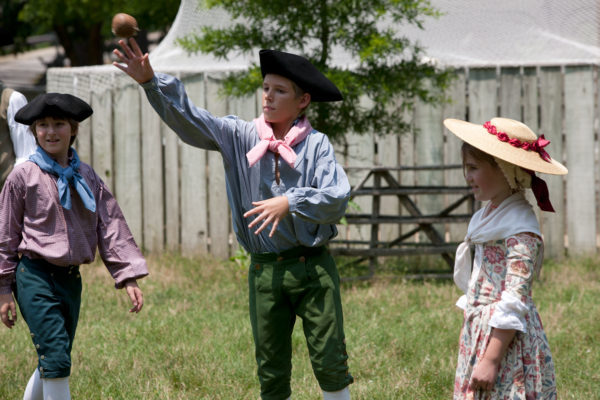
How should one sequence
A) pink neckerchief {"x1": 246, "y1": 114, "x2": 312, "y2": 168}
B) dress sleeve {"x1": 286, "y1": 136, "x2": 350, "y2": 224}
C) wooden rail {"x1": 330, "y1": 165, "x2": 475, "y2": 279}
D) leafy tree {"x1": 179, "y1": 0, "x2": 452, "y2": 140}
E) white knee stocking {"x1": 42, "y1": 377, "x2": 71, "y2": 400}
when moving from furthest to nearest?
wooden rail {"x1": 330, "y1": 165, "x2": 475, "y2": 279}, leafy tree {"x1": 179, "y1": 0, "x2": 452, "y2": 140}, white knee stocking {"x1": 42, "y1": 377, "x2": 71, "y2": 400}, pink neckerchief {"x1": 246, "y1": 114, "x2": 312, "y2": 168}, dress sleeve {"x1": 286, "y1": 136, "x2": 350, "y2": 224}

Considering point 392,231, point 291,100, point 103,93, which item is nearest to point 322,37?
point 392,231

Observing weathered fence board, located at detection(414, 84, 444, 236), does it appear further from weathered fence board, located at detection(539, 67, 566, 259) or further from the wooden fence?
weathered fence board, located at detection(539, 67, 566, 259)

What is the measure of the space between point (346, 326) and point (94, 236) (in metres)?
2.33

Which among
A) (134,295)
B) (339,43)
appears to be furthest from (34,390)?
(339,43)

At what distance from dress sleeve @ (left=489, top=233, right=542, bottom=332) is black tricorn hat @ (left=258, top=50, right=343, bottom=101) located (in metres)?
1.15

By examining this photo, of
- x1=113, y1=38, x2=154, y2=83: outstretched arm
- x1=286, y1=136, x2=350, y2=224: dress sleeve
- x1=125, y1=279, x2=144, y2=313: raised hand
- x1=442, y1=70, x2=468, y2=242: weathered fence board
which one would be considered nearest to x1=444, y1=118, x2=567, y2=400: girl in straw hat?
x1=286, y1=136, x2=350, y2=224: dress sleeve

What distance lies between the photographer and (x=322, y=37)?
716 cm

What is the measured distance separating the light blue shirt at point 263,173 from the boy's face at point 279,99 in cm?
13

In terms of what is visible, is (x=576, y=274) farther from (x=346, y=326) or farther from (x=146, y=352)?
(x=146, y=352)

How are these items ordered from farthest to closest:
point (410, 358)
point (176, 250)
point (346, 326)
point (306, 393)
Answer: point (176, 250) < point (346, 326) < point (410, 358) < point (306, 393)

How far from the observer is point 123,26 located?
3.21 m

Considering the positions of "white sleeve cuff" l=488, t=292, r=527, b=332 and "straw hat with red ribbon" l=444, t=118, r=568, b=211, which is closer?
"white sleeve cuff" l=488, t=292, r=527, b=332

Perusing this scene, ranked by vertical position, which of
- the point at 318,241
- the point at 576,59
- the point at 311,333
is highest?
the point at 576,59

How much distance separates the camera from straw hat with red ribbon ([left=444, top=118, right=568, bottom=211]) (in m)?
3.15
